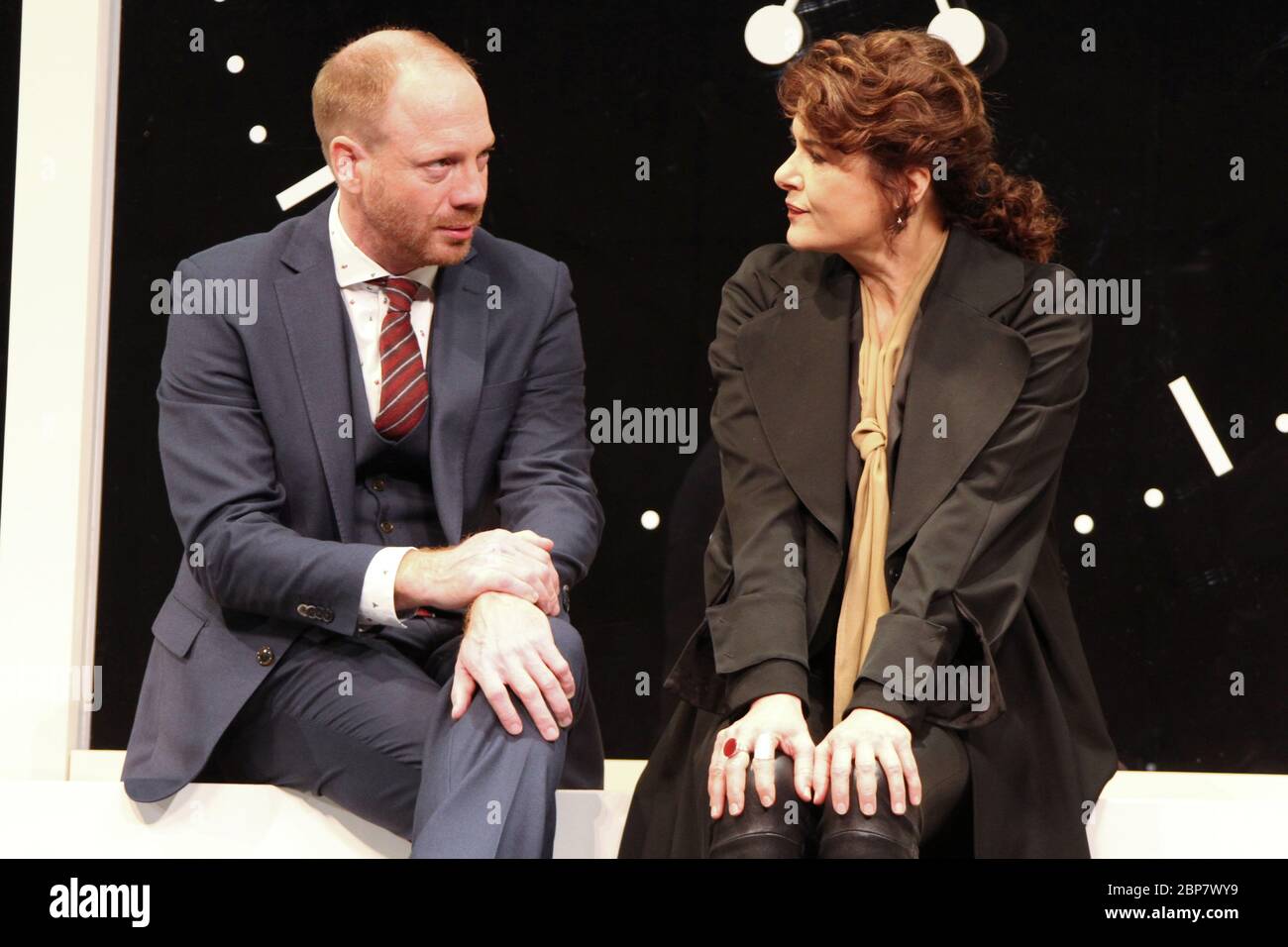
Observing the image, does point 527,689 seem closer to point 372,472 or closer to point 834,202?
point 372,472

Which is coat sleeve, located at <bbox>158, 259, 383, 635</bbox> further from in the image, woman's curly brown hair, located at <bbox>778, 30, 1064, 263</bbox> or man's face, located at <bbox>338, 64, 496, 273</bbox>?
woman's curly brown hair, located at <bbox>778, 30, 1064, 263</bbox>

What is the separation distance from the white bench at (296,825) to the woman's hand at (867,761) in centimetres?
45

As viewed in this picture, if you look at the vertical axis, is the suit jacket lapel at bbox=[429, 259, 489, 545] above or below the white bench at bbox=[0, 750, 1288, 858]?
above

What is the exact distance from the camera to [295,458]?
8.70 ft

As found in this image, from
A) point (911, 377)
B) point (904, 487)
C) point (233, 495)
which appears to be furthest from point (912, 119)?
point (233, 495)

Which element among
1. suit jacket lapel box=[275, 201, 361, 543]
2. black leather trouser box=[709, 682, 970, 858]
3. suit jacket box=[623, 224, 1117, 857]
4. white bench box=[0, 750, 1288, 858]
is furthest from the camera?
suit jacket lapel box=[275, 201, 361, 543]

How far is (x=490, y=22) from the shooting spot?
11.1 feet

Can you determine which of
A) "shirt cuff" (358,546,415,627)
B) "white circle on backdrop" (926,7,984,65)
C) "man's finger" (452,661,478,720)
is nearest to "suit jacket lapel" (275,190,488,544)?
"shirt cuff" (358,546,415,627)

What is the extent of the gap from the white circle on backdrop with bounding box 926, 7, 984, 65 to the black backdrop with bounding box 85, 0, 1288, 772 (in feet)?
0.10

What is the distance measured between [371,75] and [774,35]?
0.96 meters

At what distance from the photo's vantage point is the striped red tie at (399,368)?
267 cm

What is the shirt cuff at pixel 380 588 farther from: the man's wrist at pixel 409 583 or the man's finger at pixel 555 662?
the man's finger at pixel 555 662

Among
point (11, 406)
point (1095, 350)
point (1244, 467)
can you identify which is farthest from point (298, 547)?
Answer: point (1244, 467)

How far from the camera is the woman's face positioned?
2.62 metres
